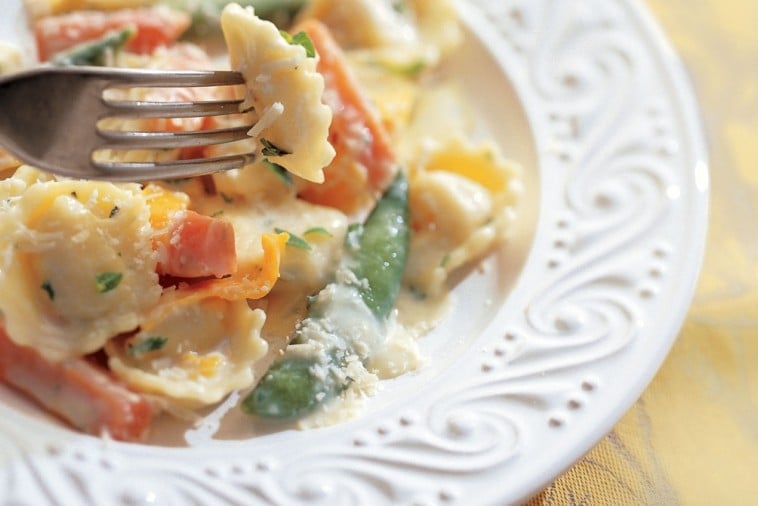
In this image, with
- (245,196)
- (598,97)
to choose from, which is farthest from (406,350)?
(598,97)

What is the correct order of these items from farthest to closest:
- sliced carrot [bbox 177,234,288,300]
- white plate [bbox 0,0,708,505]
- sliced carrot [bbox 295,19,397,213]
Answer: sliced carrot [bbox 295,19,397,213]
sliced carrot [bbox 177,234,288,300]
white plate [bbox 0,0,708,505]

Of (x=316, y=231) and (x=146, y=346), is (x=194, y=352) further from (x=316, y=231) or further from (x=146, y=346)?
(x=316, y=231)

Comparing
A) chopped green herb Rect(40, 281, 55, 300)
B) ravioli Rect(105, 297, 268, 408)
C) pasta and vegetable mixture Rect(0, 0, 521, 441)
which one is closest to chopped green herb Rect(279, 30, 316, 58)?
pasta and vegetable mixture Rect(0, 0, 521, 441)

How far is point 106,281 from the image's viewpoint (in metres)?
2.32

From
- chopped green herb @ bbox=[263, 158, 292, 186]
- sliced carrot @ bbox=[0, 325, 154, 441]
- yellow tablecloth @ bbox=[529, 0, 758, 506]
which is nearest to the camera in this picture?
sliced carrot @ bbox=[0, 325, 154, 441]

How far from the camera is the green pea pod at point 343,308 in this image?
238 cm

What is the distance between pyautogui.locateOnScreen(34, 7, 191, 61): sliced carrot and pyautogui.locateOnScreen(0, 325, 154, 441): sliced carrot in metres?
1.32

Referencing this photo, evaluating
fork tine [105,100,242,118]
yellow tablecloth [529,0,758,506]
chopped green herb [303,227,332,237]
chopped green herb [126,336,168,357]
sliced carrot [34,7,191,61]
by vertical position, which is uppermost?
fork tine [105,100,242,118]

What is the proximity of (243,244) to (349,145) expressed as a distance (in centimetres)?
64

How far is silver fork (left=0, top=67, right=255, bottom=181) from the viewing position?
2.00 meters

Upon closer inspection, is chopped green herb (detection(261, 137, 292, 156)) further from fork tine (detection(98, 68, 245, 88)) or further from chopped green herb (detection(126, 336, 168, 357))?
chopped green herb (detection(126, 336, 168, 357))

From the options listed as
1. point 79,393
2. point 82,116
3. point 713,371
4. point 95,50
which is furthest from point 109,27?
point 713,371

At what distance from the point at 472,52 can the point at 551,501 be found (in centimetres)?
207

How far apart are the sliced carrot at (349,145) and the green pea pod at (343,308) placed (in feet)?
0.26
